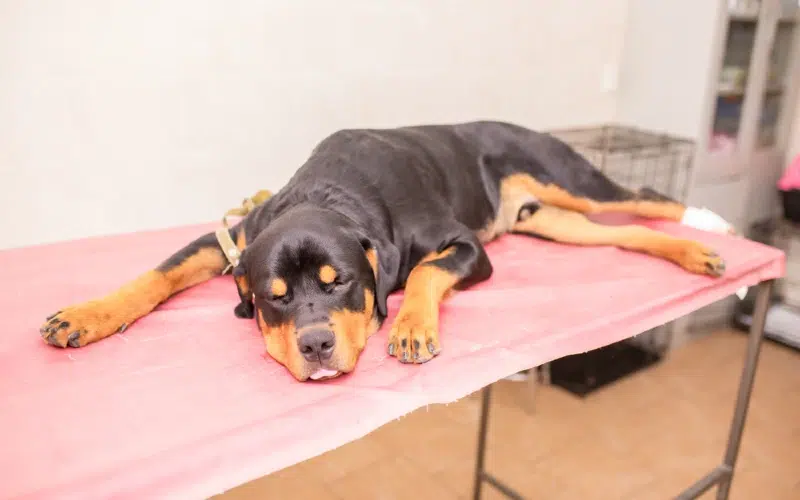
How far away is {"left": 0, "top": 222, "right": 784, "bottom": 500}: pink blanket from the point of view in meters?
0.93

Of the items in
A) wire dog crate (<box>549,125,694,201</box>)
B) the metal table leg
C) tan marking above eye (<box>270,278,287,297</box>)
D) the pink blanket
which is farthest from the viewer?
wire dog crate (<box>549,125,694,201</box>)

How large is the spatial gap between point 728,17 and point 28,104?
8.98ft

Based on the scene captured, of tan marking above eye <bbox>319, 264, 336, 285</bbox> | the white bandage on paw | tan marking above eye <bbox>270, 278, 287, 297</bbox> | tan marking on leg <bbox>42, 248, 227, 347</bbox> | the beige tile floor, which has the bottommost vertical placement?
the beige tile floor

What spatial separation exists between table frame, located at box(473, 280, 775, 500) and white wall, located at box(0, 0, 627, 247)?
1146mm

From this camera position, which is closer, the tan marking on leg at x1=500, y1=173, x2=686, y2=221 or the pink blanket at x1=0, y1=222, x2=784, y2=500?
the pink blanket at x1=0, y1=222, x2=784, y2=500

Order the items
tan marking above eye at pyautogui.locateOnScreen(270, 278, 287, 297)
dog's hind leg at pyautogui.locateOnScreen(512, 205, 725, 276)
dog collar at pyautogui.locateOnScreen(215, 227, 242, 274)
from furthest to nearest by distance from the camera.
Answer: dog's hind leg at pyautogui.locateOnScreen(512, 205, 725, 276)
dog collar at pyautogui.locateOnScreen(215, 227, 242, 274)
tan marking above eye at pyautogui.locateOnScreen(270, 278, 287, 297)

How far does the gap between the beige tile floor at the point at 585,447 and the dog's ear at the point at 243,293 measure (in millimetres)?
966

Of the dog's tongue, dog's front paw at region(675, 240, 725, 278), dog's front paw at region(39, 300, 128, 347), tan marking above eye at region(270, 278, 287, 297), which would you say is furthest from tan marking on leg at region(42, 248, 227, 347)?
dog's front paw at region(675, 240, 725, 278)

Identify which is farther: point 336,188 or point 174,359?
point 336,188

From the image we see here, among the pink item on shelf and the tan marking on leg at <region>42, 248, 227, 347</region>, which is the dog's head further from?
the pink item on shelf

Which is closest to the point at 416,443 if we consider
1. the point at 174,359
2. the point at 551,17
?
the point at 174,359

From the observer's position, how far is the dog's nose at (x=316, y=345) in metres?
1.12

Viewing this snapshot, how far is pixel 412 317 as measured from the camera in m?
1.28

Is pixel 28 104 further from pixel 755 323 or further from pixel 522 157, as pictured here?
pixel 755 323
